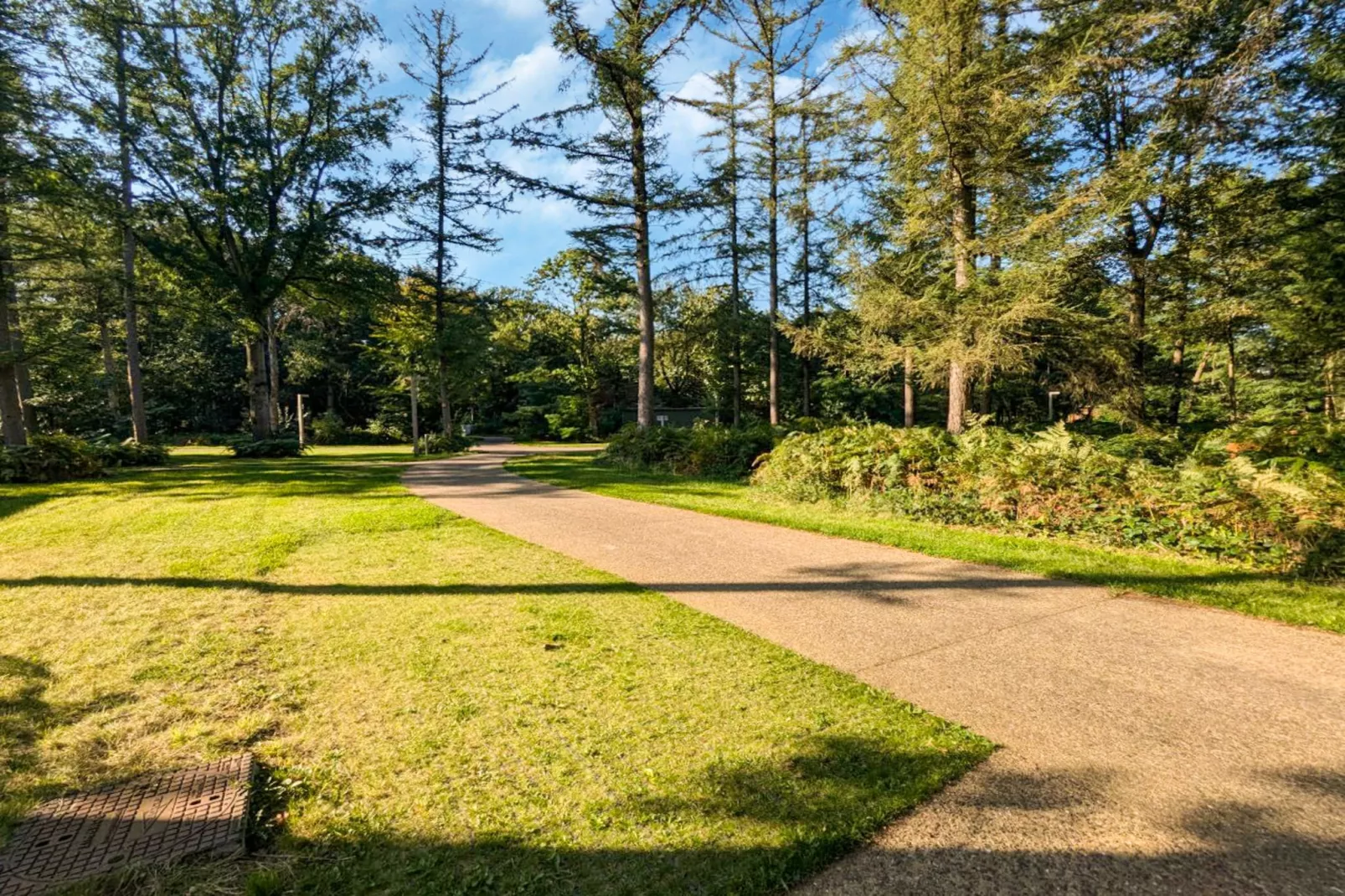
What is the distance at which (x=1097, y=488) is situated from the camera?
660 centimetres

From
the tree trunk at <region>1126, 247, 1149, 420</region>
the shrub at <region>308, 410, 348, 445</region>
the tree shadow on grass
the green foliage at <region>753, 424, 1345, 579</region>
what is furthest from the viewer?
the shrub at <region>308, 410, 348, 445</region>

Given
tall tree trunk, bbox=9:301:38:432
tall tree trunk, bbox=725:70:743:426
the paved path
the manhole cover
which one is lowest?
the paved path

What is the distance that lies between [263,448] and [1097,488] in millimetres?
23090

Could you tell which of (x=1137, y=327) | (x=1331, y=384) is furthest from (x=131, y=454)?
(x=1331, y=384)

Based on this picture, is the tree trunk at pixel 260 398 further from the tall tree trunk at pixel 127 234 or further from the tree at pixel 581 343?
the tree at pixel 581 343

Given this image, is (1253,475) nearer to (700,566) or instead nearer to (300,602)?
(700,566)

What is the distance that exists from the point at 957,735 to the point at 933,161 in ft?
38.9

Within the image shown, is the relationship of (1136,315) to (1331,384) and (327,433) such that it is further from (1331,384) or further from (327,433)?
(327,433)

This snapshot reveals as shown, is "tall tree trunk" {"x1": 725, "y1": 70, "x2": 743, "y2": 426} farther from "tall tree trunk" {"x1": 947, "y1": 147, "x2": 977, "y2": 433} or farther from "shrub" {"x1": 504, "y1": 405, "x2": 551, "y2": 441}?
"shrub" {"x1": 504, "y1": 405, "x2": 551, "y2": 441}

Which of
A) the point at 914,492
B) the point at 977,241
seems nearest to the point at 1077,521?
the point at 914,492

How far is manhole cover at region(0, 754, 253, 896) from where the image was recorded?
192 centimetres

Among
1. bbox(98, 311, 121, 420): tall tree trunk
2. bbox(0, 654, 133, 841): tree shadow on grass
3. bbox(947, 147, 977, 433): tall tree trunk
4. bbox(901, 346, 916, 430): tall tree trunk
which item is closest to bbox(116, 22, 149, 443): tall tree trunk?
bbox(98, 311, 121, 420): tall tree trunk

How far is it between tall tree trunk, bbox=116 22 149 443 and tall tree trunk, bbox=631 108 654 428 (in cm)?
1433

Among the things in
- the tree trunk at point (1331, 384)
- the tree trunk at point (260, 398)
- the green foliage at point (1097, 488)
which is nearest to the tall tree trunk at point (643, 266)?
the green foliage at point (1097, 488)
